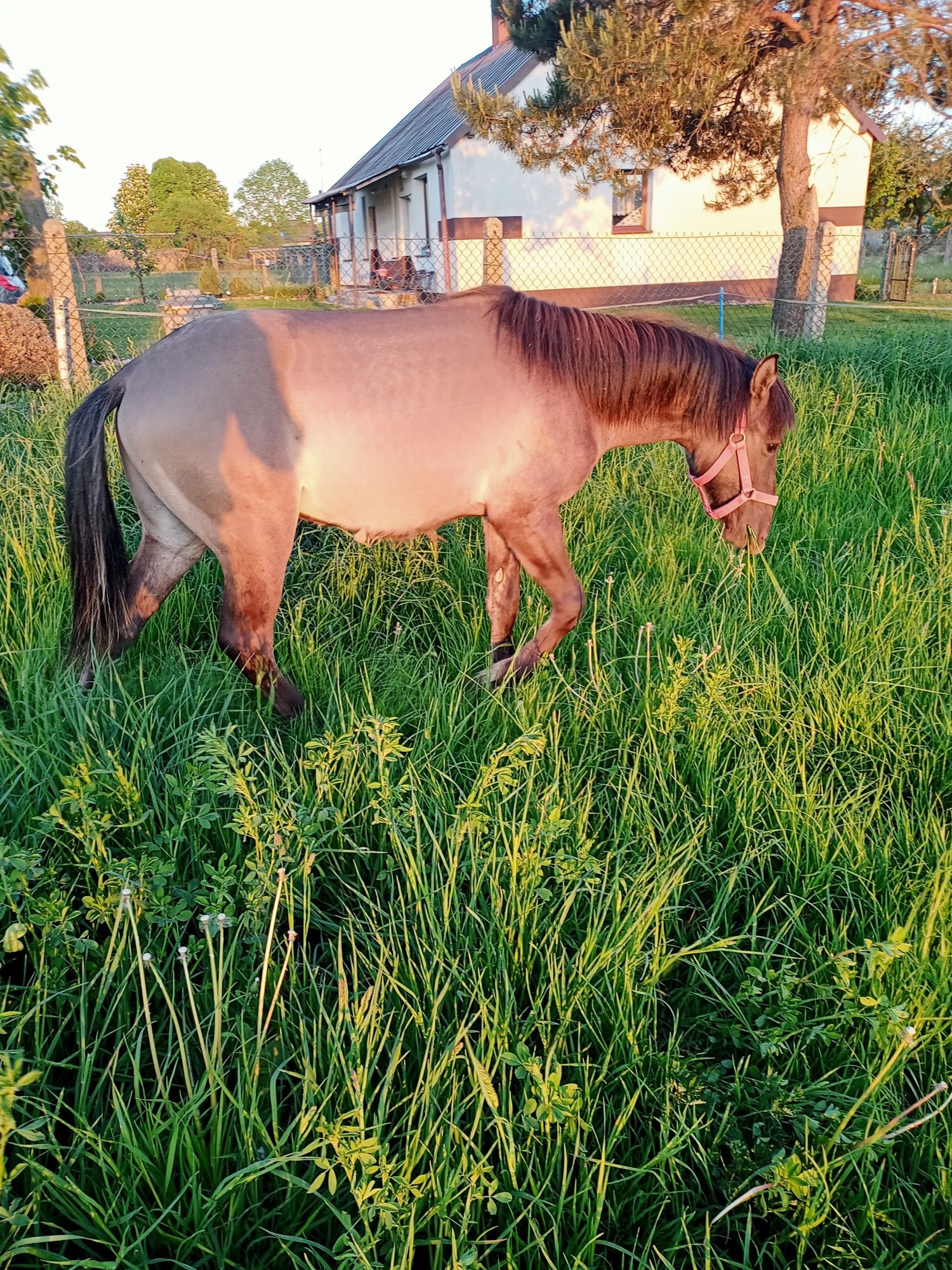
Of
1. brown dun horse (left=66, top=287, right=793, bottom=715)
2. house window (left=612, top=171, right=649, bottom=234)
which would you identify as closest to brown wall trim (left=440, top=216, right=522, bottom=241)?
house window (left=612, top=171, right=649, bottom=234)

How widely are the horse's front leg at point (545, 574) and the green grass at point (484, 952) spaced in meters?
0.18

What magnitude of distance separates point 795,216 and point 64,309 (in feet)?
24.7

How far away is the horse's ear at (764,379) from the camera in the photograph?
11.5 feet

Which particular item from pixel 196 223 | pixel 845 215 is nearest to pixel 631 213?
pixel 845 215

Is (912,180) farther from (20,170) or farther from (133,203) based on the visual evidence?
(133,203)

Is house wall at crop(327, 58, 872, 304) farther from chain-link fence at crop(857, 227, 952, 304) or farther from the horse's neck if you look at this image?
the horse's neck

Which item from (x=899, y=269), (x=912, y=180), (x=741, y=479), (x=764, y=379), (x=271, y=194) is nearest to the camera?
(x=764, y=379)

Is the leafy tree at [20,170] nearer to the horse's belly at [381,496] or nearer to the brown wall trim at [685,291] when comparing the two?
the horse's belly at [381,496]

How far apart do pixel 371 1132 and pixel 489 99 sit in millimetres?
10725

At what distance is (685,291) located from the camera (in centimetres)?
1923

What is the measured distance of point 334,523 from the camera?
3141mm

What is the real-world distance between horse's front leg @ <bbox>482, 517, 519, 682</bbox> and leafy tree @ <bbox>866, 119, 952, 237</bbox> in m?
9.83

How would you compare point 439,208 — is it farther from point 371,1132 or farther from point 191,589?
point 371,1132

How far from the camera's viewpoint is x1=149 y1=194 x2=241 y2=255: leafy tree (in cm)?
4381
